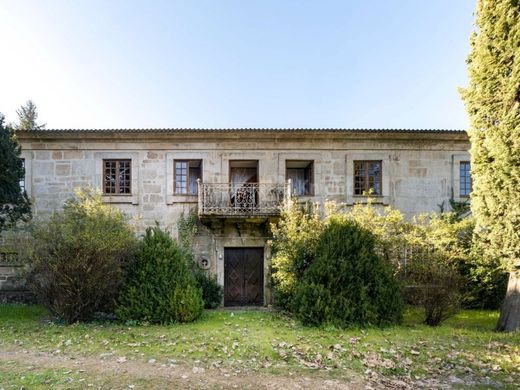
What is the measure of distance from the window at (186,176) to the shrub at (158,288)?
12.5ft

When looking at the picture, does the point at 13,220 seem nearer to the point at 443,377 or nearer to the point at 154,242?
the point at 154,242

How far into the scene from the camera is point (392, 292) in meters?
7.78

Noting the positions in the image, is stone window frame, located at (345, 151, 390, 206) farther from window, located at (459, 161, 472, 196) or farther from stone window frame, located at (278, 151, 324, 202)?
window, located at (459, 161, 472, 196)

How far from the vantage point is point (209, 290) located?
455 inches

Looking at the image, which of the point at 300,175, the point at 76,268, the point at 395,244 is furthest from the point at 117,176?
the point at 395,244

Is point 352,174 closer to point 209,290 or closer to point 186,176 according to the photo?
point 186,176

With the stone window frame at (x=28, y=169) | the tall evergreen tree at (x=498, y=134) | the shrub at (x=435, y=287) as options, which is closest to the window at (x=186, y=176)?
the stone window frame at (x=28, y=169)

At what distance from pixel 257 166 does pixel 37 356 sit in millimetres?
8712

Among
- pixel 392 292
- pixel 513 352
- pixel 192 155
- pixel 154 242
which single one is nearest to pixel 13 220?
pixel 154 242

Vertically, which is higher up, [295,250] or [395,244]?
[395,244]

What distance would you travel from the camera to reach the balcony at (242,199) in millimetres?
11396

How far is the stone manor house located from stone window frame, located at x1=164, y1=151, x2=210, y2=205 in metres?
0.04

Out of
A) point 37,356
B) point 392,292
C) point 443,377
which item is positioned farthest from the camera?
point 392,292

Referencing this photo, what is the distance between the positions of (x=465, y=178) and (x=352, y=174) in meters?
4.24
